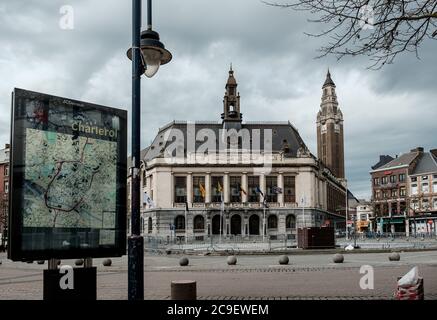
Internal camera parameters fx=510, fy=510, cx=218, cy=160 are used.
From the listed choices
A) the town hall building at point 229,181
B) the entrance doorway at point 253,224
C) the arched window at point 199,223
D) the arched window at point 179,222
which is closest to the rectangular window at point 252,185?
the town hall building at point 229,181

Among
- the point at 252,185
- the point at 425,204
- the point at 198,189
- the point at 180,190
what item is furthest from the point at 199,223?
the point at 425,204

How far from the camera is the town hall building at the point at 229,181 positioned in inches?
3494

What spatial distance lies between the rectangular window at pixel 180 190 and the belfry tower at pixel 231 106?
49.2 ft

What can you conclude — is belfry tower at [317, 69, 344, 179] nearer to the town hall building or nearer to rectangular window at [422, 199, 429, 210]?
the town hall building

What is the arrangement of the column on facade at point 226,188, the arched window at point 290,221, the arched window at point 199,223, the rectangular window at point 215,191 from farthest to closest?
the rectangular window at point 215,191 → the column on facade at point 226,188 → the arched window at point 290,221 → the arched window at point 199,223

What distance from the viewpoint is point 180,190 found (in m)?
90.4

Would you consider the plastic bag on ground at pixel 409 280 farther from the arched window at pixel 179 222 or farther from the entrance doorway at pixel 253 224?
the entrance doorway at pixel 253 224

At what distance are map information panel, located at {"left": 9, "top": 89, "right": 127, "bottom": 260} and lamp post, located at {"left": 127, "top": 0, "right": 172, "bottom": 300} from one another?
110 cm

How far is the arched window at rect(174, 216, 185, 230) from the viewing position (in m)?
88.2

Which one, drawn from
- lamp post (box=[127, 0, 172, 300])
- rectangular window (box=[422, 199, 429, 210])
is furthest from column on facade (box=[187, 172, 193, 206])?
lamp post (box=[127, 0, 172, 300])

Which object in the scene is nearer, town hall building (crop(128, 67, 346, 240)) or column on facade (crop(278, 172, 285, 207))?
town hall building (crop(128, 67, 346, 240))
